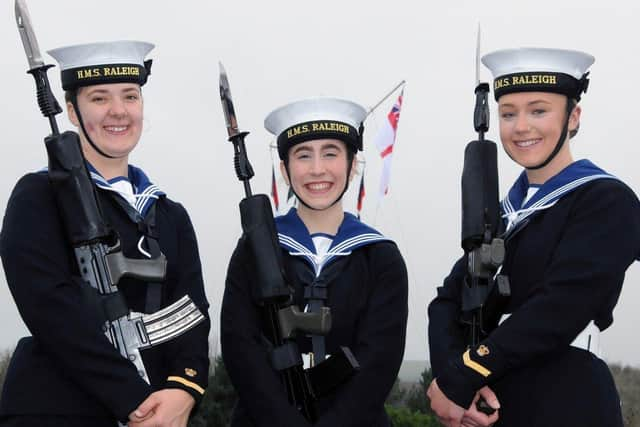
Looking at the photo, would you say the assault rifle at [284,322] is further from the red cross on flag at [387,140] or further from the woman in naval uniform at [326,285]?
the red cross on flag at [387,140]

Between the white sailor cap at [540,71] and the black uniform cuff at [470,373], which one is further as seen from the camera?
the white sailor cap at [540,71]

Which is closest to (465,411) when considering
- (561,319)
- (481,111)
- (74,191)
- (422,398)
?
(561,319)

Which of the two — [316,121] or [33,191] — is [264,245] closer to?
[316,121]

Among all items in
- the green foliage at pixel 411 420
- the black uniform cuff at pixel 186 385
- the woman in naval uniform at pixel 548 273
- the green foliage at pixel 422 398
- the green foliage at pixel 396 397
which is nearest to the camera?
the woman in naval uniform at pixel 548 273

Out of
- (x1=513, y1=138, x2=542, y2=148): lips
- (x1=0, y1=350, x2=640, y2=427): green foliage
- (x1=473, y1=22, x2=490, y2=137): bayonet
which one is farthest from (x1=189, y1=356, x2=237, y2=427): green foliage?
(x1=513, y1=138, x2=542, y2=148): lips

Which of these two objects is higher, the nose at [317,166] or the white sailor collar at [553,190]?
the nose at [317,166]

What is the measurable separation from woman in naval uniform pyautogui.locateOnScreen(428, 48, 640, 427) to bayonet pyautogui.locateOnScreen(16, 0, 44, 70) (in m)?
2.40

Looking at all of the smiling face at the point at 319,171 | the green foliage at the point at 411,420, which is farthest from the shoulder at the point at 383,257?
the green foliage at the point at 411,420

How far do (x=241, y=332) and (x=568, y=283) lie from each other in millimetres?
1703

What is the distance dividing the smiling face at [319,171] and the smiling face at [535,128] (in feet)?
2.97

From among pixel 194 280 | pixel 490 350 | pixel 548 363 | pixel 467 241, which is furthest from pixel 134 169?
pixel 548 363

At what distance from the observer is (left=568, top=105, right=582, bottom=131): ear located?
Result: 4605 mm

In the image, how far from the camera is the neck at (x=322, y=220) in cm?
488

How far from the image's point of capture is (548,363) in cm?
432
